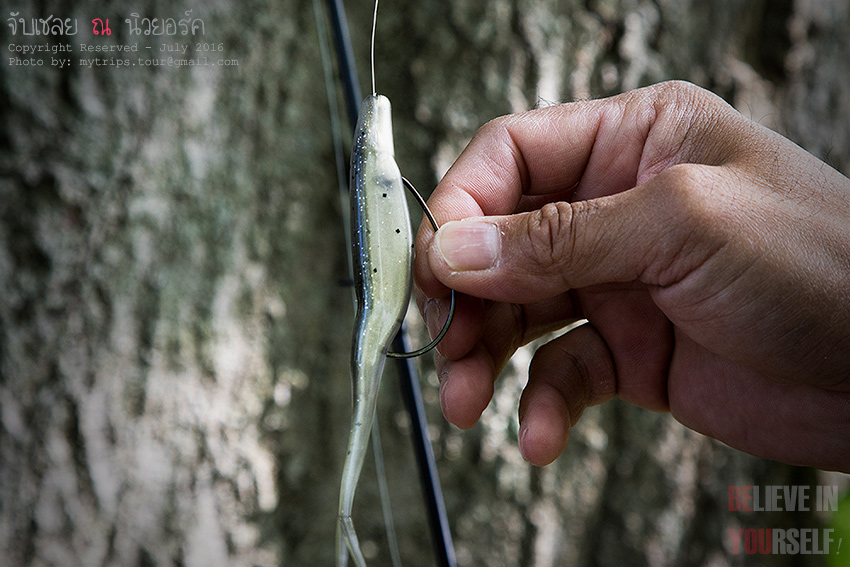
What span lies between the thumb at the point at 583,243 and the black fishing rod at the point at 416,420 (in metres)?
0.20

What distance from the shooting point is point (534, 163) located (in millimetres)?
925

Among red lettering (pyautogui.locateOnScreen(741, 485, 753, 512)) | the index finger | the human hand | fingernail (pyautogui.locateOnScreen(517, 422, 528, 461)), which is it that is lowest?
red lettering (pyautogui.locateOnScreen(741, 485, 753, 512))

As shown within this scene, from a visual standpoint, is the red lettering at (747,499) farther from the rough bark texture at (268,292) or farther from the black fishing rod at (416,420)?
the black fishing rod at (416,420)

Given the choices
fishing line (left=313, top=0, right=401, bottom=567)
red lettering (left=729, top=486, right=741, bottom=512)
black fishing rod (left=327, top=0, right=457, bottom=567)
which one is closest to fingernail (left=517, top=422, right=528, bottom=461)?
black fishing rod (left=327, top=0, right=457, bottom=567)

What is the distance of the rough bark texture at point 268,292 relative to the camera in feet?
3.74

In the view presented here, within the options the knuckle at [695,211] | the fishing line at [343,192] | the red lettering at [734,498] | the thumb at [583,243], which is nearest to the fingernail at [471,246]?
the thumb at [583,243]

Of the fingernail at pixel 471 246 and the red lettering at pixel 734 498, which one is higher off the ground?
the fingernail at pixel 471 246

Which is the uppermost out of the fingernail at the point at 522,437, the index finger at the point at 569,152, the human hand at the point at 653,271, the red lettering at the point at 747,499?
the index finger at the point at 569,152

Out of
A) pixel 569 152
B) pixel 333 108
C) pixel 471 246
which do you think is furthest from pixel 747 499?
pixel 333 108

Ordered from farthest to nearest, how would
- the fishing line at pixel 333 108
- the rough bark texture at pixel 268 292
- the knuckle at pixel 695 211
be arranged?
the fishing line at pixel 333 108 → the rough bark texture at pixel 268 292 → the knuckle at pixel 695 211

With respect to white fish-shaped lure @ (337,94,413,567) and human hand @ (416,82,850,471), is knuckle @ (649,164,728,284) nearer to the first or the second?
human hand @ (416,82,850,471)

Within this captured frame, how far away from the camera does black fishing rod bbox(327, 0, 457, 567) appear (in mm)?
877

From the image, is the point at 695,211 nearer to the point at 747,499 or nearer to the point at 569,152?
the point at 569,152

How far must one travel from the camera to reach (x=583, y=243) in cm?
68
